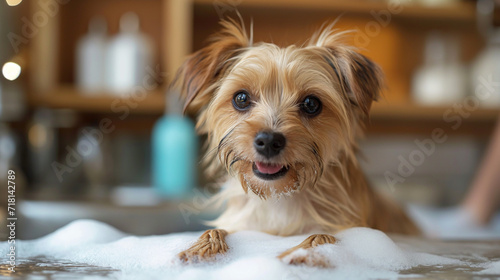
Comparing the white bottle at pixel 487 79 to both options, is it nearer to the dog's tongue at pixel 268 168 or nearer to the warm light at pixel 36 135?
the dog's tongue at pixel 268 168

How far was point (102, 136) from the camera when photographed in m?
2.99

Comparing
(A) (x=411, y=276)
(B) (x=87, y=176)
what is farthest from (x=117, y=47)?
(A) (x=411, y=276)

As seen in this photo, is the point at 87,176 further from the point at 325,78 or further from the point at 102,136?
the point at 325,78

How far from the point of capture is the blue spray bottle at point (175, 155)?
2.62m

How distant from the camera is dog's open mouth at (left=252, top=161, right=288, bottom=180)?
3.53 ft

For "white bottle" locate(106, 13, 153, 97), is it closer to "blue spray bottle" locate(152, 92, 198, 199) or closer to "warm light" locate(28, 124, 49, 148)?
"blue spray bottle" locate(152, 92, 198, 199)

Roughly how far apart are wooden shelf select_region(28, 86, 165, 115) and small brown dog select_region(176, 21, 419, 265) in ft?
4.71

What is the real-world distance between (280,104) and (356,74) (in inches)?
8.1

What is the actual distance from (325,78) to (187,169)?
5.29 feet

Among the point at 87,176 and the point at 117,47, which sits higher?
the point at 117,47

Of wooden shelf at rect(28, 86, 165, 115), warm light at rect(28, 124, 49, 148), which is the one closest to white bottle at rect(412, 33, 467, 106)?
wooden shelf at rect(28, 86, 165, 115)

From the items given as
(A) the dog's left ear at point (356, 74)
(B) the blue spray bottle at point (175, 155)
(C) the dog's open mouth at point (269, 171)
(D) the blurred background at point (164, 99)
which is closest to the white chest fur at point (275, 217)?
(C) the dog's open mouth at point (269, 171)

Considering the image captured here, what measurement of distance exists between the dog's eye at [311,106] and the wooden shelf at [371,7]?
1.58m

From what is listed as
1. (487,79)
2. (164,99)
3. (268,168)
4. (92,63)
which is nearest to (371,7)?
(487,79)
